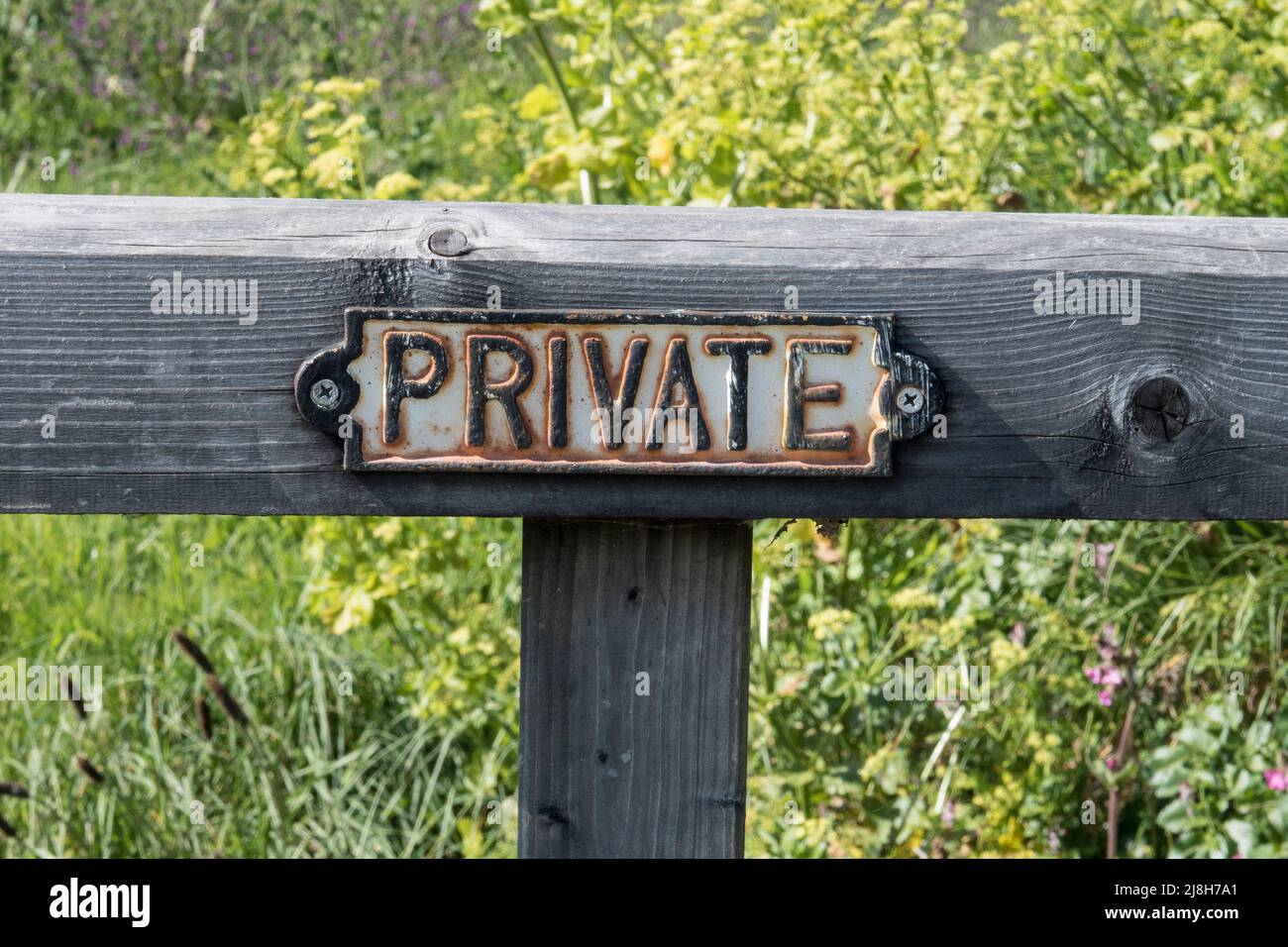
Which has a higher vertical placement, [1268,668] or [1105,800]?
[1268,668]

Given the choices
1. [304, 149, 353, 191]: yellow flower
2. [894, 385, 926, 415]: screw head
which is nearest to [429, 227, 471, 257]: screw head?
[894, 385, 926, 415]: screw head

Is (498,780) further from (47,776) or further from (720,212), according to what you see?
(720,212)

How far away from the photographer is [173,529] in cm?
354

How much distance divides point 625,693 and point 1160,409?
1.82 ft

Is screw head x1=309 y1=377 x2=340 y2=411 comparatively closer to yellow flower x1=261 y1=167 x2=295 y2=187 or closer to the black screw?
the black screw

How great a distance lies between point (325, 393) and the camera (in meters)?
1.15

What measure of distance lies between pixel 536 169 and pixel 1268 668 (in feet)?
6.39

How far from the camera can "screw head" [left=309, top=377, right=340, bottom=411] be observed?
1.15 meters

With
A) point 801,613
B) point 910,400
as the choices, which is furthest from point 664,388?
point 801,613

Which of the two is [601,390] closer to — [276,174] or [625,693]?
[625,693]

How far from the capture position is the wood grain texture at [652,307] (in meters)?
1.16
